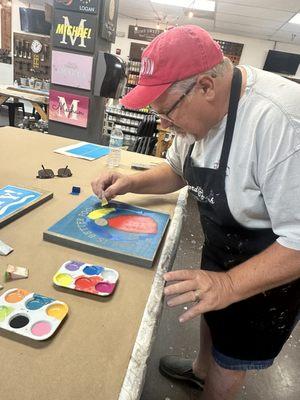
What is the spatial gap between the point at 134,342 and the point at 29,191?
0.65 m

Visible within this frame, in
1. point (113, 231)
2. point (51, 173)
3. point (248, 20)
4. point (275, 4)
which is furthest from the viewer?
point (248, 20)

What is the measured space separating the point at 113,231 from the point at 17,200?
327 mm

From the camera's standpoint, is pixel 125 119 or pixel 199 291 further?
pixel 125 119

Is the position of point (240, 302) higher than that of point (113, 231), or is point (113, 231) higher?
point (113, 231)

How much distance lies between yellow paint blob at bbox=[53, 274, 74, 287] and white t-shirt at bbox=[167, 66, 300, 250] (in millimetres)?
443

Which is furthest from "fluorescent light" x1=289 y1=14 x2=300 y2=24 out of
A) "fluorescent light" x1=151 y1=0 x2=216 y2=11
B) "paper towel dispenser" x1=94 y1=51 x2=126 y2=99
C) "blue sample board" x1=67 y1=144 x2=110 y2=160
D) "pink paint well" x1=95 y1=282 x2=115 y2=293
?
"pink paint well" x1=95 y1=282 x2=115 y2=293

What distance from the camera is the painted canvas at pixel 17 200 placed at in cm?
86

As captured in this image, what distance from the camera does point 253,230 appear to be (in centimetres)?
85

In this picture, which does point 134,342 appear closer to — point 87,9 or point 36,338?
point 36,338

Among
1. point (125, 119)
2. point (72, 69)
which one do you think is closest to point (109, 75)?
point (72, 69)

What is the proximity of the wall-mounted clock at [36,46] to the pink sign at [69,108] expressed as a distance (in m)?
5.38

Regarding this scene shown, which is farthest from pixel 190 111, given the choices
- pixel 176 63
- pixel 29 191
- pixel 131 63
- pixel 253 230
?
pixel 131 63

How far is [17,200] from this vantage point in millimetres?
949

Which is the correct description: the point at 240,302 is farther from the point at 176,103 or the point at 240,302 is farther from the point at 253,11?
the point at 253,11
